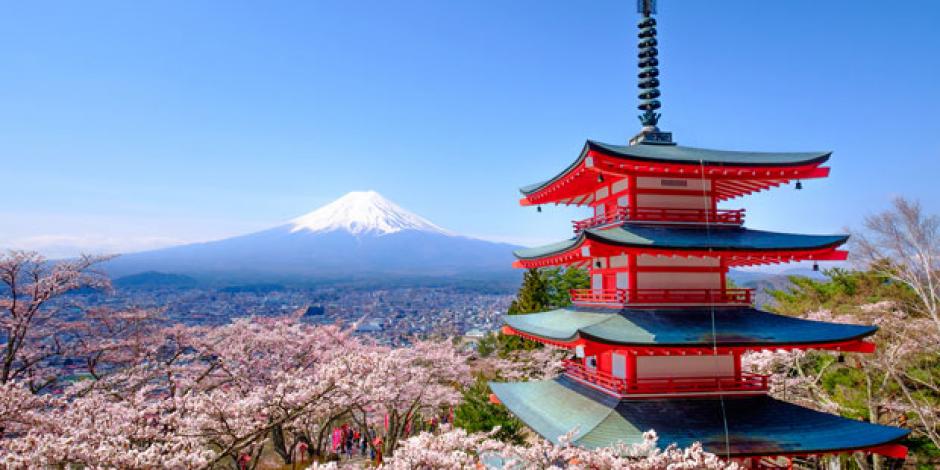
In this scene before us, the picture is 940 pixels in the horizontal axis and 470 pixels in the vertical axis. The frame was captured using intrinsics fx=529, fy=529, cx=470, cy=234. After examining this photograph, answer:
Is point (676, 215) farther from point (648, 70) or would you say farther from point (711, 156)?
point (648, 70)

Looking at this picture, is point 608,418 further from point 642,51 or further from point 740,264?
Result: point 642,51

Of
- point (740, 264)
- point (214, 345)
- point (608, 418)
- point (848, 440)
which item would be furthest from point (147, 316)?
point (848, 440)

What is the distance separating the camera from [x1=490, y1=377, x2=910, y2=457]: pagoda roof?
859 centimetres

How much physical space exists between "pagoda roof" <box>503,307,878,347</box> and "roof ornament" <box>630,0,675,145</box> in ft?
13.9

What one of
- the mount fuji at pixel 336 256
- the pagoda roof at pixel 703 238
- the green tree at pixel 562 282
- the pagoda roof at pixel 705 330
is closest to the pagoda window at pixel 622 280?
the pagoda roof at pixel 705 330

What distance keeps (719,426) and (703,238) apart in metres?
3.43

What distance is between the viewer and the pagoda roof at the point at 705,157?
394 inches

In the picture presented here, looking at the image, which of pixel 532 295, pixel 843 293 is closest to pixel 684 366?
pixel 532 295

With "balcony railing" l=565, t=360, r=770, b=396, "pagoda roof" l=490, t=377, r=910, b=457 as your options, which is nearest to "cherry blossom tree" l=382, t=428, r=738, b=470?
"pagoda roof" l=490, t=377, r=910, b=457

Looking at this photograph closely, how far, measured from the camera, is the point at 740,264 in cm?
1130

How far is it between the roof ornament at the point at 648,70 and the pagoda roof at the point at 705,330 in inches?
167

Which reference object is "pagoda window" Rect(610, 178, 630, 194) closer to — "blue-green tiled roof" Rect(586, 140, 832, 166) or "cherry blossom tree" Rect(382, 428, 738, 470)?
"blue-green tiled roof" Rect(586, 140, 832, 166)

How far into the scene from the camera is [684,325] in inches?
384

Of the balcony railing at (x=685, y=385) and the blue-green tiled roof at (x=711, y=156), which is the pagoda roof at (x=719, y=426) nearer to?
the balcony railing at (x=685, y=385)
